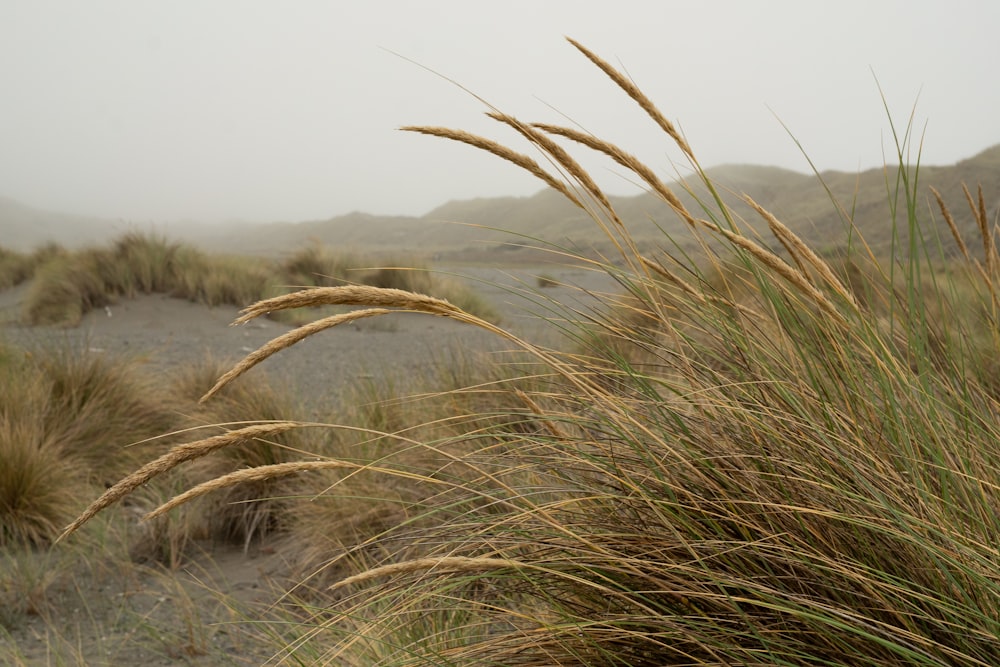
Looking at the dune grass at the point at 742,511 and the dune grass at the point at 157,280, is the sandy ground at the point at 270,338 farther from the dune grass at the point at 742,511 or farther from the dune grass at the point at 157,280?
the dune grass at the point at 742,511

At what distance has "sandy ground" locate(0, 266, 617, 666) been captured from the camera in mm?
2205

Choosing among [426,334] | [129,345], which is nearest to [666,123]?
[129,345]

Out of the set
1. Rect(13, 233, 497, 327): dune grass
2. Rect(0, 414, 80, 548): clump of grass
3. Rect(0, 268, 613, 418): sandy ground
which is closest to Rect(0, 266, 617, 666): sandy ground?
Rect(0, 268, 613, 418): sandy ground

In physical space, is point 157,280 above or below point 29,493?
above

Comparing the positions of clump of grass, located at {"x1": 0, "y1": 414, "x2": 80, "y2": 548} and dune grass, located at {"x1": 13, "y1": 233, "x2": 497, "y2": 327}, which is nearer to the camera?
clump of grass, located at {"x1": 0, "y1": 414, "x2": 80, "y2": 548}

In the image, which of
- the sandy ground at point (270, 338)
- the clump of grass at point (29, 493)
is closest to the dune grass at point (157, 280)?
the sandy ground at point (270, 338)

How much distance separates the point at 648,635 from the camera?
1.01 metres

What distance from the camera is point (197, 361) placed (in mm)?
5848

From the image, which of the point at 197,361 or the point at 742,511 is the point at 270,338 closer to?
the point at 197,361

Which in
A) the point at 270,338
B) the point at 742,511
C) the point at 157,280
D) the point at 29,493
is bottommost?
the point at 270,338

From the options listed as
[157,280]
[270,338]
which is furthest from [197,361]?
[157,280]

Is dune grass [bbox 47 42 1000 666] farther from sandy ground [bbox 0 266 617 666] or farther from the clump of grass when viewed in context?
the clump of grass

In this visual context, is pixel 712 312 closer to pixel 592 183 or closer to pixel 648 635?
pixel 592 183

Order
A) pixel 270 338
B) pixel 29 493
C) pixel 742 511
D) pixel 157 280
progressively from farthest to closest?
pixel 157 280 < pixel 270 338 < pixel 29 493 < pixel 742 511
